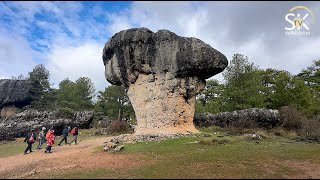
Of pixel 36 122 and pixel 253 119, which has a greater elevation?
pixel 253 119

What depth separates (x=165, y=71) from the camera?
83.5 feet

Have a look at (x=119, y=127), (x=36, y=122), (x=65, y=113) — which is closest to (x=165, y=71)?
(x=119, y=127)

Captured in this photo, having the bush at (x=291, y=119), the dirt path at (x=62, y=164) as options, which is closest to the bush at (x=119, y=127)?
the dirt path at (x=62, y=164)

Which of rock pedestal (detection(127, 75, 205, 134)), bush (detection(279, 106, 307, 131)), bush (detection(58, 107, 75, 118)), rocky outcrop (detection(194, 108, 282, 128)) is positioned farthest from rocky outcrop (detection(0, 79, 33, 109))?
bush (detection(279, 106, 307, 131))

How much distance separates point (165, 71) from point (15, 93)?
35.9m

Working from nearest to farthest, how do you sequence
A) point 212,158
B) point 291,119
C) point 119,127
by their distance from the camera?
1. point 212,158
2. point 291,119
3. point 119,127

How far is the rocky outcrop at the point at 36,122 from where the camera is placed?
3784 centimetres

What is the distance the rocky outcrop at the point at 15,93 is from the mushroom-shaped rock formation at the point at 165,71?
31984 mm

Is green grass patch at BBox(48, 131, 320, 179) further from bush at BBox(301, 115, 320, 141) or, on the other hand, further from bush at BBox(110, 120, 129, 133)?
bush at BBox(110, 120, 129, 133)

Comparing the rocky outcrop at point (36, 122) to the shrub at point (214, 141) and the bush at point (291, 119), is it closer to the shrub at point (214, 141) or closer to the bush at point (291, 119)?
the shrub at point (214, 141)

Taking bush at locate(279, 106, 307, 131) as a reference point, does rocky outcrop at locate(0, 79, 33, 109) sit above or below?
above

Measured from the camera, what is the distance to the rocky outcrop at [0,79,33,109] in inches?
2008

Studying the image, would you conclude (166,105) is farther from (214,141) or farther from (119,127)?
(119,127)

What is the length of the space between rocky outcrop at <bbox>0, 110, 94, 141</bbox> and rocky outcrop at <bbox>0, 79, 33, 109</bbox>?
11.5 metres
